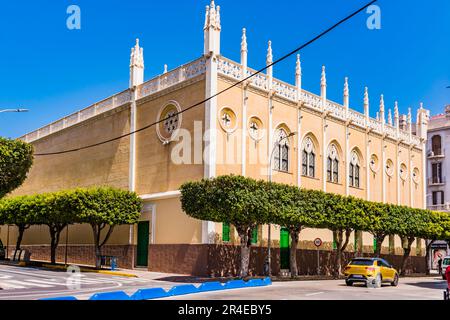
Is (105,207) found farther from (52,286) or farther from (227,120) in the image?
(52,286)

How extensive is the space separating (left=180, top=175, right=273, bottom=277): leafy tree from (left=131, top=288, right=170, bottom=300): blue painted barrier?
1038cm

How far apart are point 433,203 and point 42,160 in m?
47.4

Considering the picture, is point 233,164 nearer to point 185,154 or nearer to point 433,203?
point 185,154

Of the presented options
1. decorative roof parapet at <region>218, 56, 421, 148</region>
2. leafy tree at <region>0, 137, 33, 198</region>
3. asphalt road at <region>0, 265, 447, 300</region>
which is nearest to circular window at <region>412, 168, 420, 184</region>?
decorative roof parapet at <region>218, 56, 421, 148</region>

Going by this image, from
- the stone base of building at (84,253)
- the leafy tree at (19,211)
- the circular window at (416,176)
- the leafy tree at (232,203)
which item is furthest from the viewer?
the circular window at (416,176)

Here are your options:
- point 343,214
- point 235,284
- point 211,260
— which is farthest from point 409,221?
point 235,284

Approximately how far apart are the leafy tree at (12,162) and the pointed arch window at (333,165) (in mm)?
26499

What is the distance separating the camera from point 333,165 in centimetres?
4584

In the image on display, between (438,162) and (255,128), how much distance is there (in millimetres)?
42127

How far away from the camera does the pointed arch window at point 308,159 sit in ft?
140

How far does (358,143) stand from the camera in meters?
48.4

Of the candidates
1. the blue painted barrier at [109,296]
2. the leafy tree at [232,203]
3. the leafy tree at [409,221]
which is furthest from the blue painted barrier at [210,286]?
the leafy tree at [409,221]

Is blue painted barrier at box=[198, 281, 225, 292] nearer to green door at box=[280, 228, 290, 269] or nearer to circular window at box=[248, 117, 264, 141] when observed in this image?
circular window at box=[248, 117, 264, 141]

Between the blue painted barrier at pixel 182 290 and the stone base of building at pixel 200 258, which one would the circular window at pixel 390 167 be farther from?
the blue painted barrier at pixel 182 290
